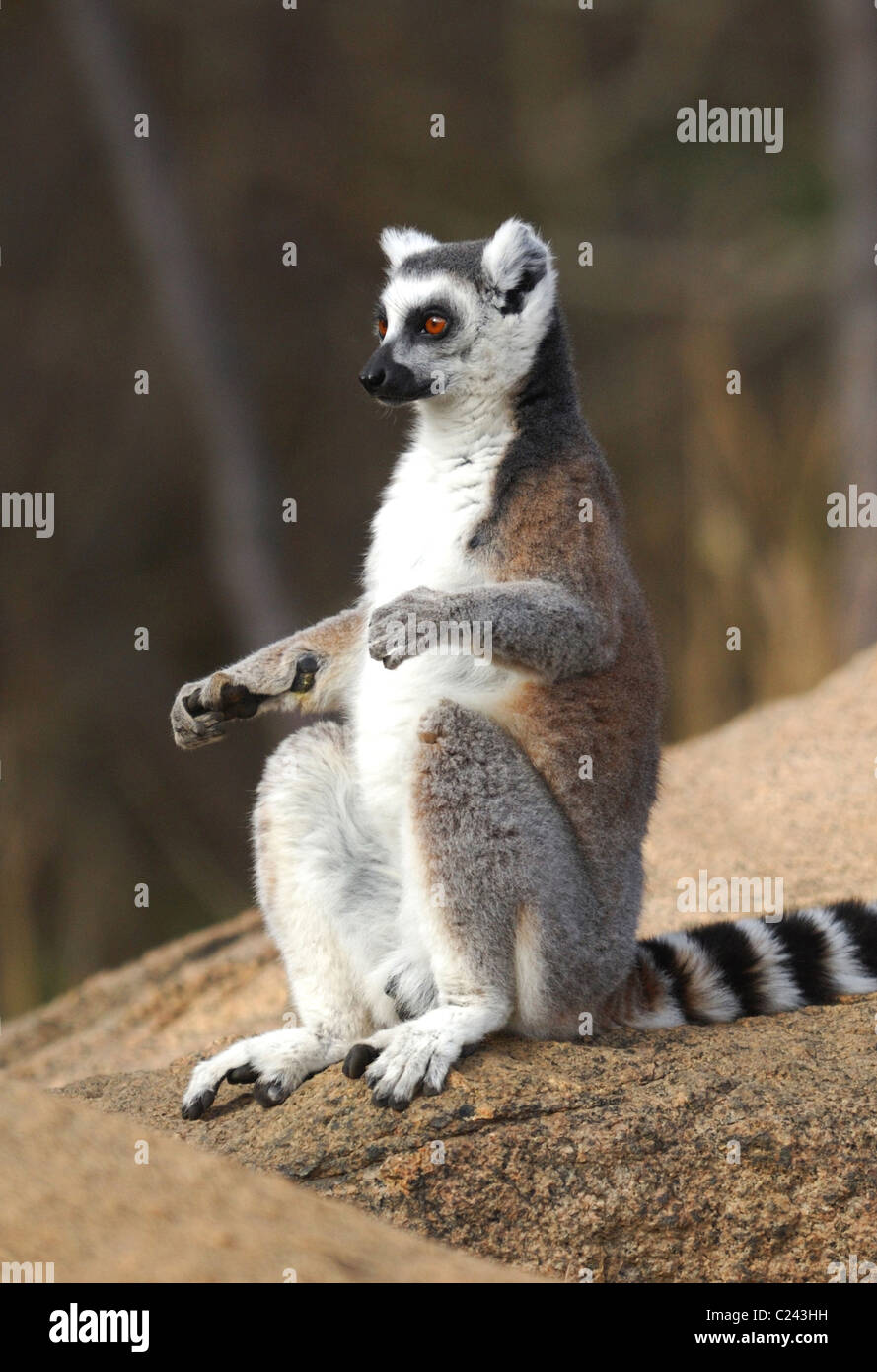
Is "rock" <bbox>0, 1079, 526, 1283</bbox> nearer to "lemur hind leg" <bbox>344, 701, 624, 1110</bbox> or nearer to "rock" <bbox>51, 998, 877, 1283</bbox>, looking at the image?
"rock" <bbox>51, 998, 877, 1283</bbox>

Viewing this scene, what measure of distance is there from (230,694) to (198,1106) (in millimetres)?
1137

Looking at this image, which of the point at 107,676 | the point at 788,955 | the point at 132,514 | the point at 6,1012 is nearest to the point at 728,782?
the point at 788,955

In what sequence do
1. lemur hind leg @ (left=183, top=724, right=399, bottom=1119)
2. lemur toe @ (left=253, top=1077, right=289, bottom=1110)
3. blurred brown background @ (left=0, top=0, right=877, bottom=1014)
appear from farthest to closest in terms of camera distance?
blurred brown background @ (left=0, top=0, right=877, bottom=1014) → lemur hind leg @ (left=183, top=724, right=399, bottom=1119) → lemur toe @ (left=253, top=1077, right=289, bottom=1110)

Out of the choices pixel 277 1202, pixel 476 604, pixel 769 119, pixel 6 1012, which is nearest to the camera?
pixel 277 1202

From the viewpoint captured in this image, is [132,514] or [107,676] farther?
[132,514]

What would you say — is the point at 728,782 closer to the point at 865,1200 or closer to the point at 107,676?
the point at 865,1200

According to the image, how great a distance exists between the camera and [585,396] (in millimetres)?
13812

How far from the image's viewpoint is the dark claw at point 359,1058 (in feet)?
12.0

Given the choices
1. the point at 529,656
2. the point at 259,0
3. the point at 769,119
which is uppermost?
the point at 259,0

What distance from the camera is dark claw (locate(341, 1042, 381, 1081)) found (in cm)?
366

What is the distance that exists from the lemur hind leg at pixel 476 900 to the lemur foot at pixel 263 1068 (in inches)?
10.5

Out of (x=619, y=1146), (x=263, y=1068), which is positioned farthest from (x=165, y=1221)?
(x=263, y=1068)

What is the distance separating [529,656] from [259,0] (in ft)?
45.1

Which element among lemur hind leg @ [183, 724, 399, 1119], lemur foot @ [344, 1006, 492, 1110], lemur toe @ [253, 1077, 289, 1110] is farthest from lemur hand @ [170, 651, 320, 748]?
lemur foot @ [344, 1006, 492, 1110]
